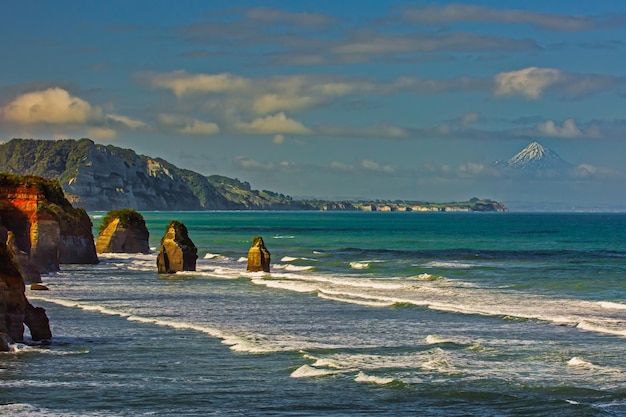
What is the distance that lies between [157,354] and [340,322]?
10662 mm

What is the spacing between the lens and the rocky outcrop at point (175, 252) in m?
67.4

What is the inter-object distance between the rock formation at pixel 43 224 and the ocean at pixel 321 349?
3287mm

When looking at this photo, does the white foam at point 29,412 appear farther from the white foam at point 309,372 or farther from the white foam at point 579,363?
the white foam at point 579,363

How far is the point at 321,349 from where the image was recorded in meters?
31.9

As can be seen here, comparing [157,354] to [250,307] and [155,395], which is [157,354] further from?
[250,307]

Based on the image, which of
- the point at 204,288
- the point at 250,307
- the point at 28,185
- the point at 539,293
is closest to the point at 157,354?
the point at 250,307

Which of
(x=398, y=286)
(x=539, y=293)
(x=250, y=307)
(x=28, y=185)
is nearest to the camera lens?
(x=250, y=307)

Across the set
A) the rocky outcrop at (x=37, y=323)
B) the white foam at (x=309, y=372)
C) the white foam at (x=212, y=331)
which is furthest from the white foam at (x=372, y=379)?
the rocky outcrop at (x=37, y=323)

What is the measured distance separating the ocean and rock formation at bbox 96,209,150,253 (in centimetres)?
2669

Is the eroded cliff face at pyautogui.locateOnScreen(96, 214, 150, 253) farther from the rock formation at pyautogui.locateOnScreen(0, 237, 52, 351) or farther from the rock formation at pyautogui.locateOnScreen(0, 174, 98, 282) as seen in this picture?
the rock formation at pyautogui.locateOnScreen(0, 237, 52, 351)

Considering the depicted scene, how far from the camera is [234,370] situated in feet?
91.4

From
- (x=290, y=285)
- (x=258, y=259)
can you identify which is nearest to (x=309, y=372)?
(x=290, y=285)

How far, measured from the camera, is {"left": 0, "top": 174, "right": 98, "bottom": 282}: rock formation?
66562 mm

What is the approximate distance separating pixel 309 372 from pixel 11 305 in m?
9.10
